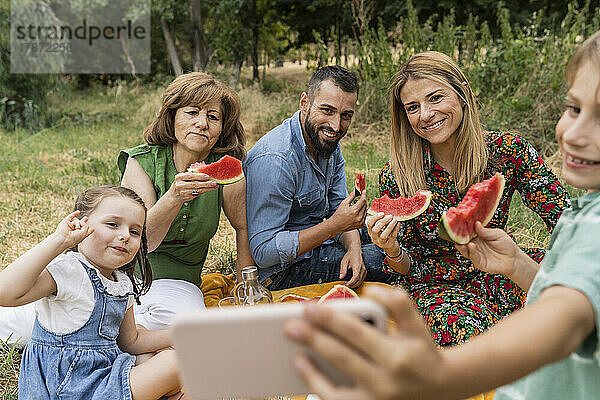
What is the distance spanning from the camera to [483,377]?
102 cm

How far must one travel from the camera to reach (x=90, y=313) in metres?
2.72

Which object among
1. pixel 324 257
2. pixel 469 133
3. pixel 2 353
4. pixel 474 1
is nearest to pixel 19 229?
pixel 2 353

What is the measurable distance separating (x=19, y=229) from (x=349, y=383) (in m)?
5.25

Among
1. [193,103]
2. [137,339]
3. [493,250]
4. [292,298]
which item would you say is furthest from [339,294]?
[193,103]

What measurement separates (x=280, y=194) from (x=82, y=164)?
15.5 feet

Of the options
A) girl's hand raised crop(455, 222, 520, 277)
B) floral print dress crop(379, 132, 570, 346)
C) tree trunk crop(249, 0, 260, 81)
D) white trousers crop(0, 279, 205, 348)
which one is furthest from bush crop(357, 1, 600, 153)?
tree trunk crop(249, 0, 260, 81)

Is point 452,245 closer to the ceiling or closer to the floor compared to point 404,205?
closer to the floor

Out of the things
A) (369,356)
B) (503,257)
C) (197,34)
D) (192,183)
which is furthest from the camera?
(197,34)

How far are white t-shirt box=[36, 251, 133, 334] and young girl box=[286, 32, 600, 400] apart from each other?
1.97m

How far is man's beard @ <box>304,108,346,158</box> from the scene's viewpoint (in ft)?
13.1

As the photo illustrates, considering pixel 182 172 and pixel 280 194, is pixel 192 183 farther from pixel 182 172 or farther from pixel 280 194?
pixel 280 194

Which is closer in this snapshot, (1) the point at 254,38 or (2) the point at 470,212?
(2) the point at 470,212

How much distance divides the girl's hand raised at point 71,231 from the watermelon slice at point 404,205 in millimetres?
1620

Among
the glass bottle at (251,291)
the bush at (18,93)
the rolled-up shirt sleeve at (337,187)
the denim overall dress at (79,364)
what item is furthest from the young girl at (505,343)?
the bush at (18,93)
